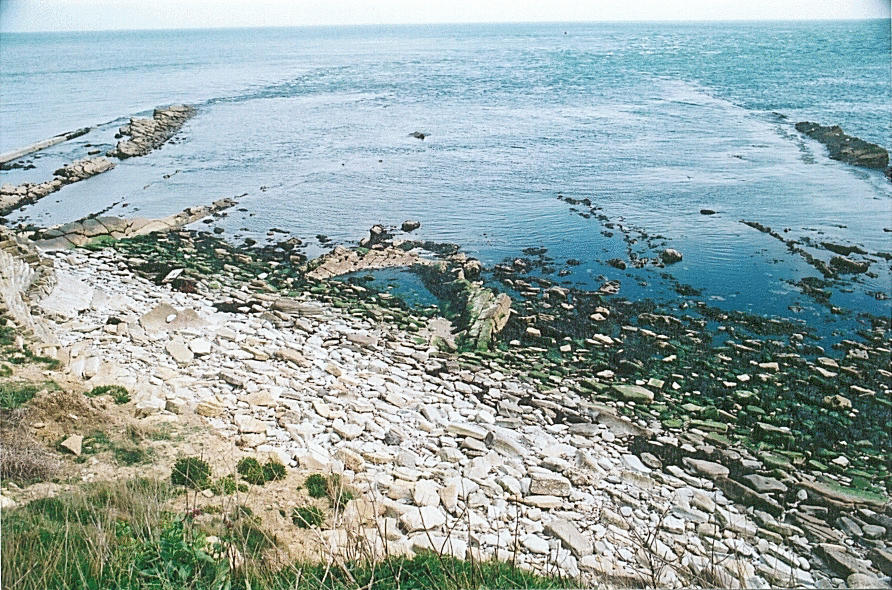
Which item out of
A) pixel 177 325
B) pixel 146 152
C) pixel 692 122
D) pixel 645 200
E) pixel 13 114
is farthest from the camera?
pixel 692 122

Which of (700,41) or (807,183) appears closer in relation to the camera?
(807,183)

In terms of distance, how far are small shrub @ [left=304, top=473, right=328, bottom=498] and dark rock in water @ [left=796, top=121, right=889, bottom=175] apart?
Result: 21.4 m

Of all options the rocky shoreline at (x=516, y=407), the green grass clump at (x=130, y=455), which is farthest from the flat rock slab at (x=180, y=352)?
the green grass clump at (x=130, y=455)

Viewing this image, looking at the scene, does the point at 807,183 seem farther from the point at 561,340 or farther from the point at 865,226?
the point at 561,340

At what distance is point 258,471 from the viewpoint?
23.2ft

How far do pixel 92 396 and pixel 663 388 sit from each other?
806 cm

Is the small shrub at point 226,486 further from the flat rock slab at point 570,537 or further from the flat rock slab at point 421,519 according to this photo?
the flat rock slab at point 570,537

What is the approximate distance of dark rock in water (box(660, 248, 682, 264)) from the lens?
14920mm

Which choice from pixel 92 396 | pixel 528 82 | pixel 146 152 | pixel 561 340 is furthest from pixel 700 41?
pixel 92 396

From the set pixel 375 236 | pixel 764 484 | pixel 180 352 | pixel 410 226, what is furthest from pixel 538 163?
pixel 764 484

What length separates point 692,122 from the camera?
100 ft

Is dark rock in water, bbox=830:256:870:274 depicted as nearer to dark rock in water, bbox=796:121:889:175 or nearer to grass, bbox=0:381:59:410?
dark rock in water, bbox=796:121:889:175

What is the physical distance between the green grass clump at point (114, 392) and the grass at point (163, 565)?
3.39 m

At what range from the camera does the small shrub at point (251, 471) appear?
6996 mm
